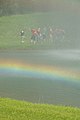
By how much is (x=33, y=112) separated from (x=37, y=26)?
44.1 meters

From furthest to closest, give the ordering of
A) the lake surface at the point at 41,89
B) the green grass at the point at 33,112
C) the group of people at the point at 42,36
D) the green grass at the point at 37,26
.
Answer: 1. the group of people at the point at 42,36
2. the green grass at the point at 37,26
3. the lake surface at the point at 41,89
4. the green grass at the point at 33,112

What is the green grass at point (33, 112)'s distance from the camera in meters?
10.6

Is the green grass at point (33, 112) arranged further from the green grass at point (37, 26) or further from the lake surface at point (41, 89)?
the green grass at point (37, 26)

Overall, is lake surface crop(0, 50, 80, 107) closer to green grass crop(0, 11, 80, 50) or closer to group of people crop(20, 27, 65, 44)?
green grass crop(0, 11, 80, 50)

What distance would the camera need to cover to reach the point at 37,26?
2157 inches

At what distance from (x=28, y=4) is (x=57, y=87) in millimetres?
55643

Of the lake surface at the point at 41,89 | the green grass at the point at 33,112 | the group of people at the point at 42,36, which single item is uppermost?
the green grass at the point at 33,112

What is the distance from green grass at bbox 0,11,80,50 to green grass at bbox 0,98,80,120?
27540mm

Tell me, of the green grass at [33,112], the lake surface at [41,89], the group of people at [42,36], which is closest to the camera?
the green grass at [33,112]

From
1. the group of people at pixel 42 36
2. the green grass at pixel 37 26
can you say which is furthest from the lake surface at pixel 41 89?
the group of people at pixel 42 36

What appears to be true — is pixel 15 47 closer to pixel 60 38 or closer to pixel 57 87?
pixel 60 38

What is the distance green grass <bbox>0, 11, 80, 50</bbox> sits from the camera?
136ft

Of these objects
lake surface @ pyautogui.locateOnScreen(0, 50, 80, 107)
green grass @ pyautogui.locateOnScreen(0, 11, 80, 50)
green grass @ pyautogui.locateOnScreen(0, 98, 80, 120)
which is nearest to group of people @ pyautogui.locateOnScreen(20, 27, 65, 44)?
green grass @ pyautogui.locateOnScreen(0, 11, 80, 50)

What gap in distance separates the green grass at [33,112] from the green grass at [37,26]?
27.5m
